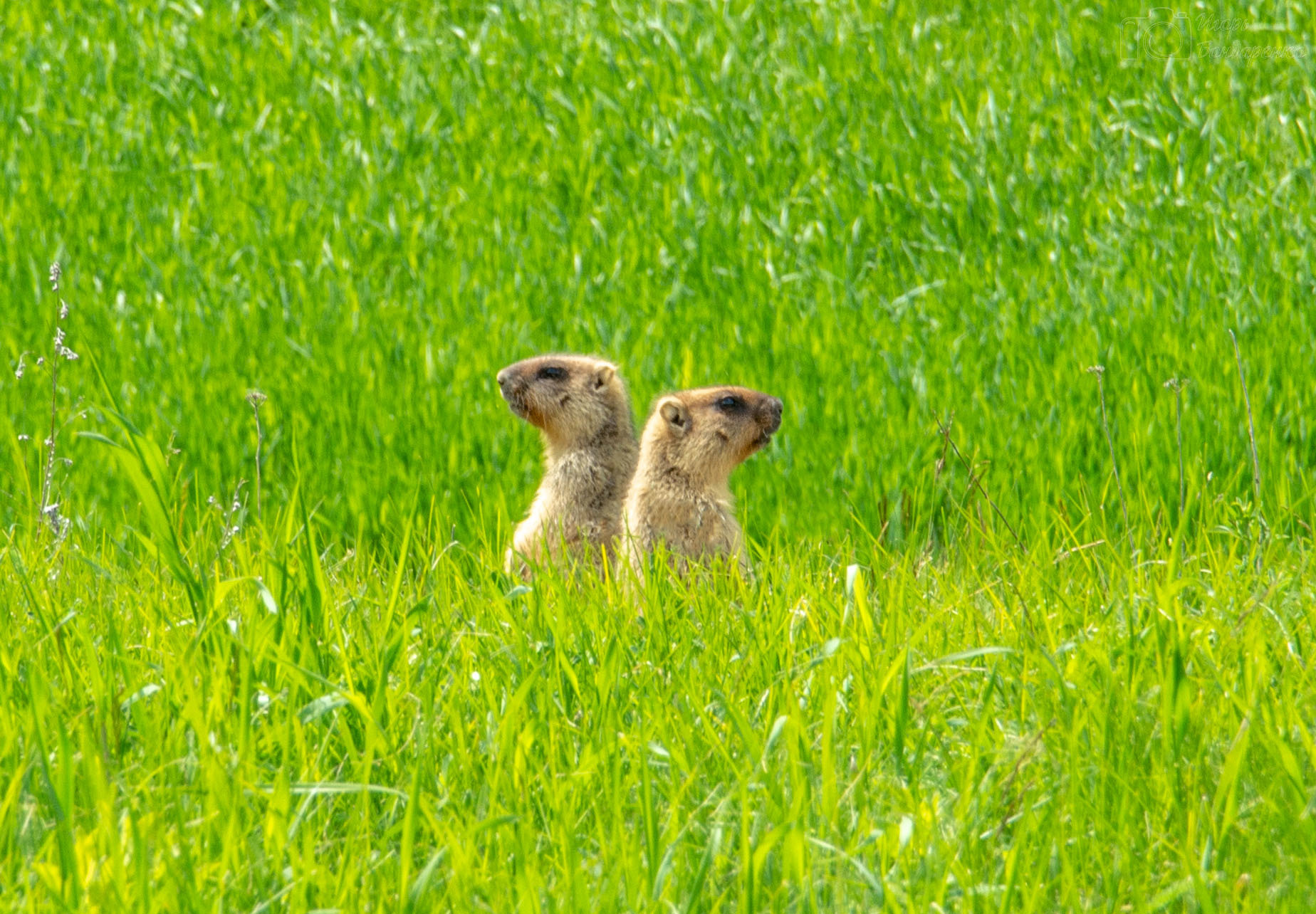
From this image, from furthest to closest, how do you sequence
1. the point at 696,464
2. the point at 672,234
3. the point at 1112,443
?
the point at 672,234 → the point at 696,464 → the point at 1112,443

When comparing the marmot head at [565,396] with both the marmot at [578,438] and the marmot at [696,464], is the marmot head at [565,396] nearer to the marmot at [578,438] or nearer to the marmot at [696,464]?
the marmot at [578,438]

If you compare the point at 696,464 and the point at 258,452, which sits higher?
the point at 258,452

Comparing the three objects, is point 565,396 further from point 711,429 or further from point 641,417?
point 711,429

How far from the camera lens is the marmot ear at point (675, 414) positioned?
6008mm

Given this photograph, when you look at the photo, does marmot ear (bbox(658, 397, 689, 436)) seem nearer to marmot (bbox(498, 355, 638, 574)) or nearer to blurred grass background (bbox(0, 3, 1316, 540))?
marmot (bbox(498, 355, 638, 574))

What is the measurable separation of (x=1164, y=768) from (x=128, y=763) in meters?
2.33

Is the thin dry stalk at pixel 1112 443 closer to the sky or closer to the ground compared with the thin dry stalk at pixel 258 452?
closer to the ground

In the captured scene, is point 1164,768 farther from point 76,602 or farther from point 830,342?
point 830,342

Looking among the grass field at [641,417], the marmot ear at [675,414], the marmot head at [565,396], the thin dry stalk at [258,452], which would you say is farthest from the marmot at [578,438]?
the thin dry stalk at [258,452]

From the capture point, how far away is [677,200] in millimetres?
8680

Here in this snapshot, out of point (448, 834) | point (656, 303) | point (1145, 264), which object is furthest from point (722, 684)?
point (1145, 264)

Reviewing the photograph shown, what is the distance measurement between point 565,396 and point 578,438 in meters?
0.18

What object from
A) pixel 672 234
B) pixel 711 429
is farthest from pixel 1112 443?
pixel 672 234

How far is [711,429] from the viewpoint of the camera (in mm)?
6012
